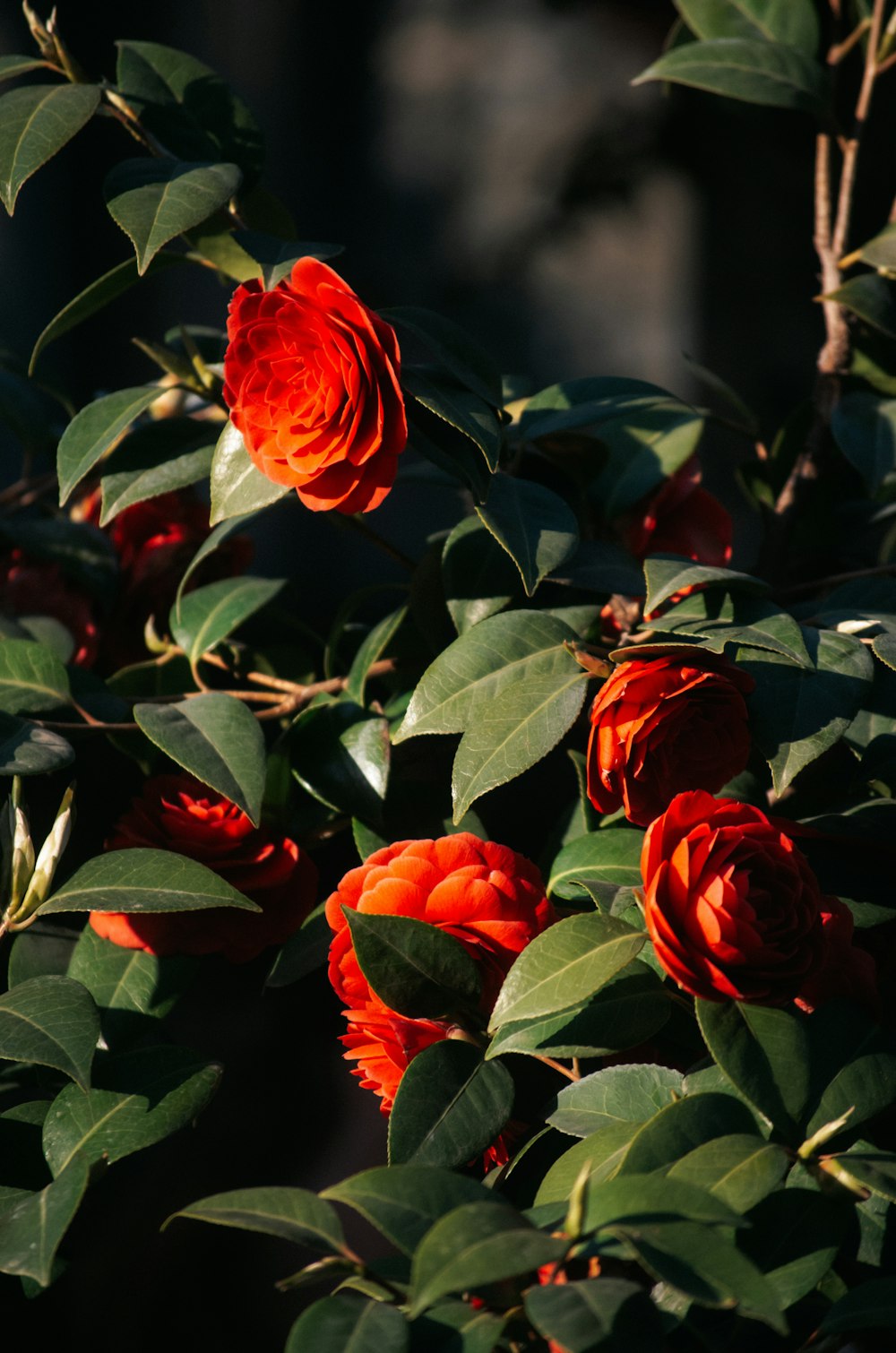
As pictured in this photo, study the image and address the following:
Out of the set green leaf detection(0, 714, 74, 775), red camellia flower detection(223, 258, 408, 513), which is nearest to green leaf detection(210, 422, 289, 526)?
red camellia flower detection(223, 258, 408, 513)

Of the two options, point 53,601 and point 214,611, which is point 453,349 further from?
point 53,601

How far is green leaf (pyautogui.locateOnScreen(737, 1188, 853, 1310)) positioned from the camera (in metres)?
0.41

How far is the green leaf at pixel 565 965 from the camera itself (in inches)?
17.6

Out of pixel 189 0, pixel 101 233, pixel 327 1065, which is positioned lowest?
pixel 327 1065

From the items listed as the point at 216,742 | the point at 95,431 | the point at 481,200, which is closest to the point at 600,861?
the point at 216,742

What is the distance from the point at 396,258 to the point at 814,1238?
1954mm

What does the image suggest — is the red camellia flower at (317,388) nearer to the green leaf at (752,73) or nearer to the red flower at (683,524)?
the red flower at (683,524)

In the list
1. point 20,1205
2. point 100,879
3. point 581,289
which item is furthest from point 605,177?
point 20,1205

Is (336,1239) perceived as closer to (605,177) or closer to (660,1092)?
(660,1092)

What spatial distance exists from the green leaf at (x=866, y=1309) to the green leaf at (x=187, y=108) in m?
0.61

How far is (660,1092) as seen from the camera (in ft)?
1.61

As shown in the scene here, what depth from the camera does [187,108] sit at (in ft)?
2.10

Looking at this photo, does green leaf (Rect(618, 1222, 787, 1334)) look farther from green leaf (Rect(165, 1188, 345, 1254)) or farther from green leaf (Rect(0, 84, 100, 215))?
green leaf (Rect(0, 84, 100, 215))

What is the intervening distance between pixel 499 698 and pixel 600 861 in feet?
0.31
